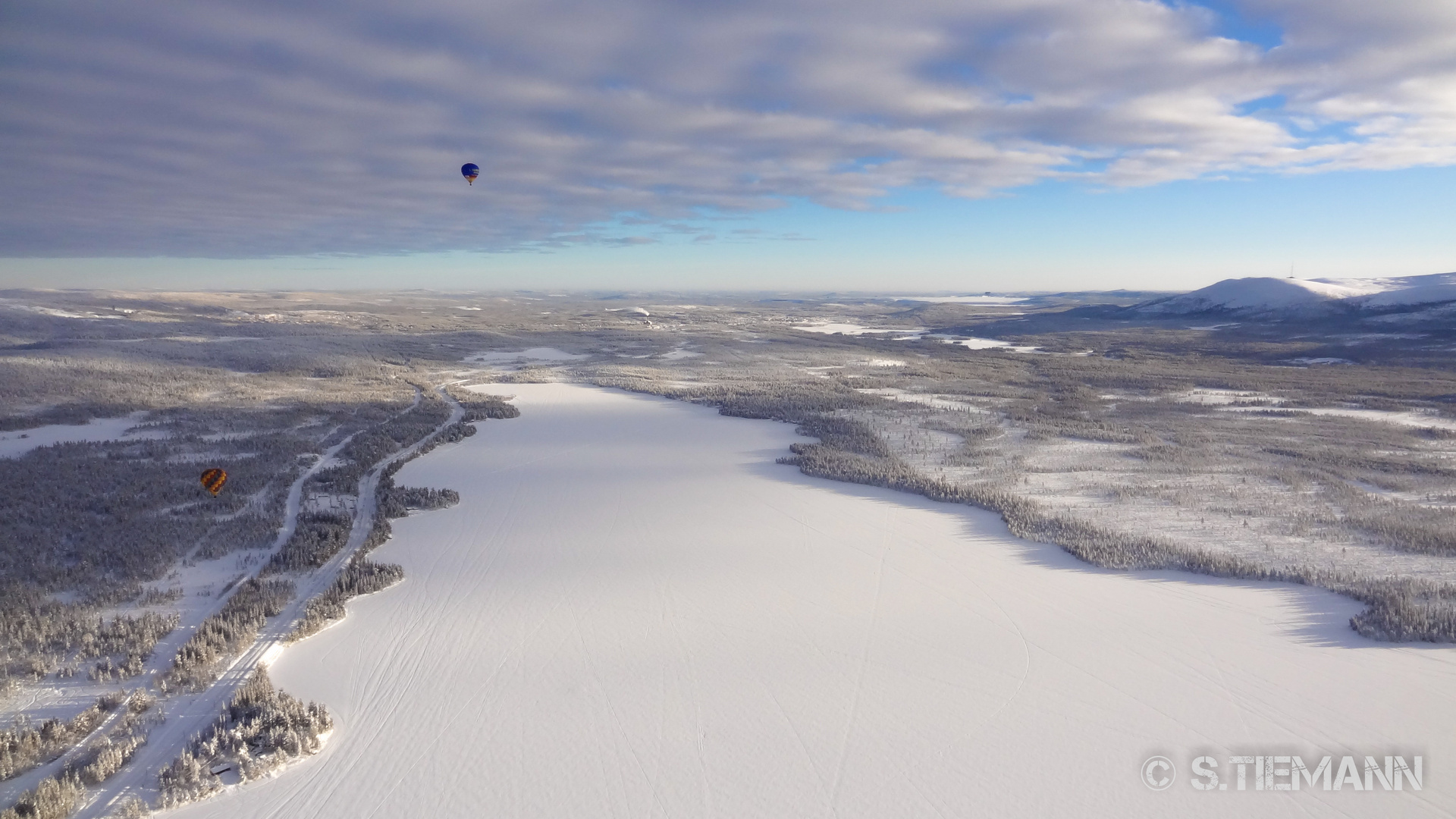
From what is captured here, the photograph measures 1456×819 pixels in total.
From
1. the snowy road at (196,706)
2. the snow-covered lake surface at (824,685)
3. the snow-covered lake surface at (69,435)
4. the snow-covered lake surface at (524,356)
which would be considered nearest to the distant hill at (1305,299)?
the snow-covered lake surface at (524,356)

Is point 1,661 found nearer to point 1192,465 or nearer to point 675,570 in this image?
point 675,570

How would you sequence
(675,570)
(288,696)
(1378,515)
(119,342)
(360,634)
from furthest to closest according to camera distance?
1. (119,342)
2. (1378,515)
3. (675,570)
4. (360,634)
5. (288,696)

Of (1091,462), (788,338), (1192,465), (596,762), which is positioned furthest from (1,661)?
(788,338)

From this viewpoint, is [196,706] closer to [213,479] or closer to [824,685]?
[824,685]

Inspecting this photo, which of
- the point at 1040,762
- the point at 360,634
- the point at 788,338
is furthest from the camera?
the point at 788,338

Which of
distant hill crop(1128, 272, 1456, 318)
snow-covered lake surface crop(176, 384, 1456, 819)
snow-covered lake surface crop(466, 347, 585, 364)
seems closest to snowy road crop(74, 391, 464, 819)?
snow-covered lake surface crop(176, 384, 1456, 819)
